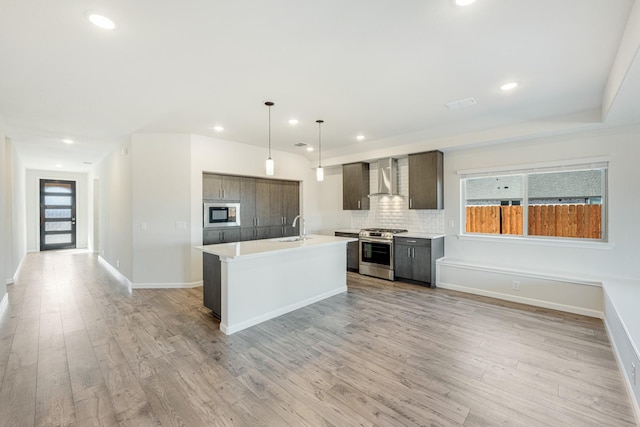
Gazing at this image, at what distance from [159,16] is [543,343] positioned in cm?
439

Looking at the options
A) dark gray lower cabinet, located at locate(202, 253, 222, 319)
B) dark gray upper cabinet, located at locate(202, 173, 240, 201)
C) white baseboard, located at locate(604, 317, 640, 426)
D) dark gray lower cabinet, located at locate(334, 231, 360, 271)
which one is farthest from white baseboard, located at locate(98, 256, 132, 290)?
white baseboard, located at locate(604, 317, 640, 426)

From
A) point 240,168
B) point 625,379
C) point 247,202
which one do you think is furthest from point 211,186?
point 625,379

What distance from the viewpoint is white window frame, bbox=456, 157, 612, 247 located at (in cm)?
385

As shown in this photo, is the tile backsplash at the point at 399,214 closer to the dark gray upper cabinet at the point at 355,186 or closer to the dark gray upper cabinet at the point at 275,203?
the dark gray upper cabinet at the point at 355,186

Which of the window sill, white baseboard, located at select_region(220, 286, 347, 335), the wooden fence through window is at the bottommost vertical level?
white baseboard, located at select_region(220, 286, 347, 335)

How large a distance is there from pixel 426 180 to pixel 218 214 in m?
3.95

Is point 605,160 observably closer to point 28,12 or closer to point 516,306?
point 516,306

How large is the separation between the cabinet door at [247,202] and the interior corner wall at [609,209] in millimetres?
3904

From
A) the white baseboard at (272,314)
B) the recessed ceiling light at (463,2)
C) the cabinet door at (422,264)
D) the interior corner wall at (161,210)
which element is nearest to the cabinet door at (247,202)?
the interior corner wall at (161,210)

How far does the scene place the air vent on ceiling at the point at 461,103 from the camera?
3.53m

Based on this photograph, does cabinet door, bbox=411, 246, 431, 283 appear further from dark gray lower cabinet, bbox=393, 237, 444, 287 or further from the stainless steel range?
the stainless steel range

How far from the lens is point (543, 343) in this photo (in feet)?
9.55

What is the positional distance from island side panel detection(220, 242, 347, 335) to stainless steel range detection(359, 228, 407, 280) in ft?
3.92

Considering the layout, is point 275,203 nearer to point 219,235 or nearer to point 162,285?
point 219,235
